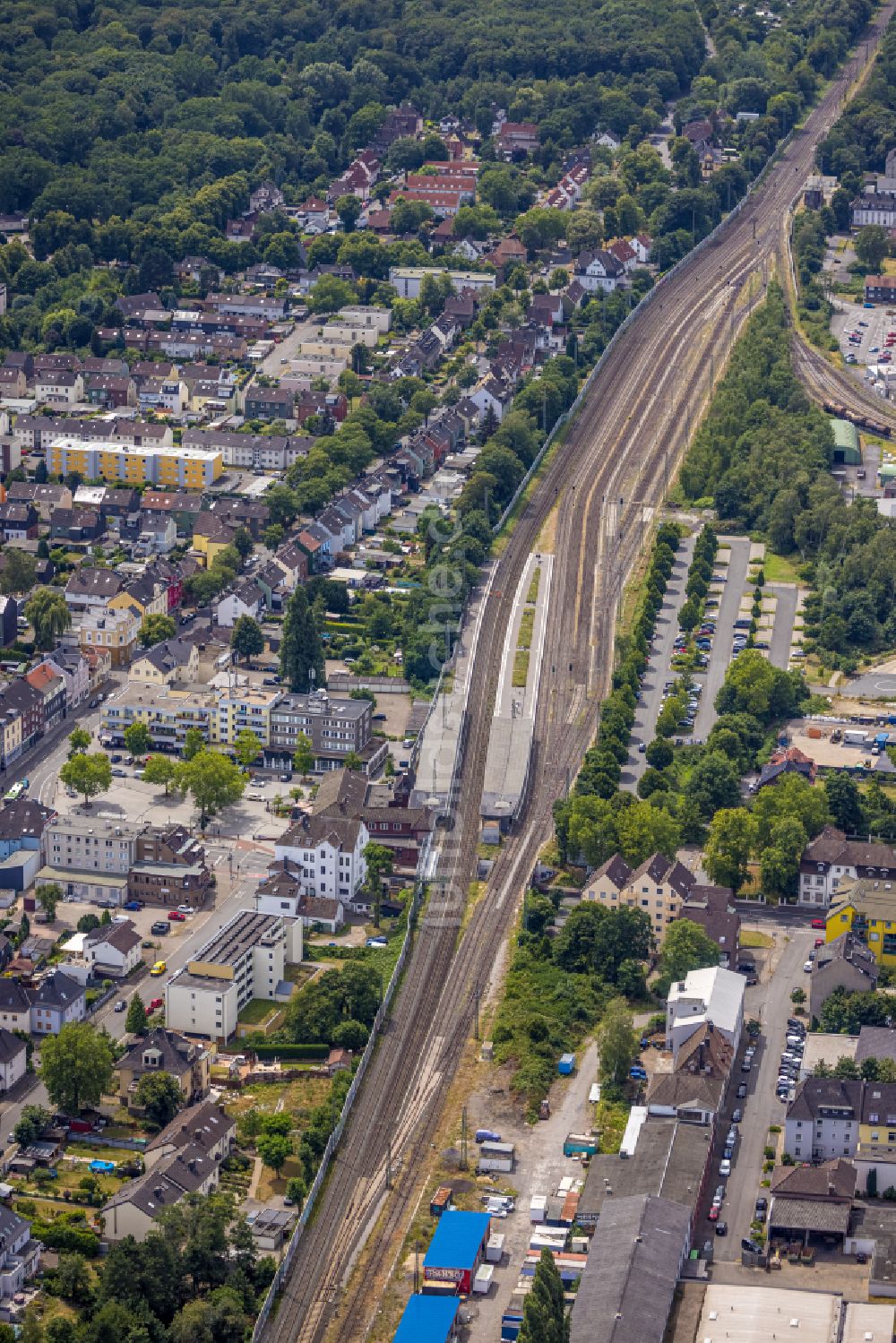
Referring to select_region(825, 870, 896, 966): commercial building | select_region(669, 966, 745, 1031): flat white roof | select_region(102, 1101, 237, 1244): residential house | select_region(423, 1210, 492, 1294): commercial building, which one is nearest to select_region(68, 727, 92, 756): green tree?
select_region(102, 1101, 237, 1244): residential house

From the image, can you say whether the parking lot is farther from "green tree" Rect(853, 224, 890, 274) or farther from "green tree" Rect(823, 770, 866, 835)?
"green tree" Rect(823, 770, 866, 835)

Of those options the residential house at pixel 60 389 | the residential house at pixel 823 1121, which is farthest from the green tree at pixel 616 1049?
the residential house at pixel 60 389

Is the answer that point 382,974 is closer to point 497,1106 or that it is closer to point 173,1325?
point 497,1106

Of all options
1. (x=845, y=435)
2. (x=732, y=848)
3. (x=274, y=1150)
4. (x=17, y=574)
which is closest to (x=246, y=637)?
(x=17, y=574)

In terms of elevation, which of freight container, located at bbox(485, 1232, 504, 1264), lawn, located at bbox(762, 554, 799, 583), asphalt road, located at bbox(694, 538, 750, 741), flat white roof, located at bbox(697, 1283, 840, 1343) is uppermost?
flat white roof, located at bbox(697, 1283, 840, 1343)

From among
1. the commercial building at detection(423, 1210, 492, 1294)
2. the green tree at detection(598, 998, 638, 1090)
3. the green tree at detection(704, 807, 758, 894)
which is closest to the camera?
the commercial building at detection(423, 1210, 492, 1294)

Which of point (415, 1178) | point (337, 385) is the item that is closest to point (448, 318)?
point (337, 385)

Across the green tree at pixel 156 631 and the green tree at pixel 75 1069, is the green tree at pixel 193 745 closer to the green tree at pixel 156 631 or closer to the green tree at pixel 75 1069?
the green tree at pixel 156 631
